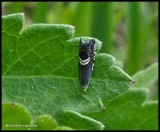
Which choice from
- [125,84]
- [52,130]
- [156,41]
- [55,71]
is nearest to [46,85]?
[55,71]

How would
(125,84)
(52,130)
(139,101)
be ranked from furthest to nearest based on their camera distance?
(139,101) < (52,130) < (125,84)

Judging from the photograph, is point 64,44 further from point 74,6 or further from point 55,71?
point 74,6

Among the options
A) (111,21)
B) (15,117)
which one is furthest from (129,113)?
(111,21)

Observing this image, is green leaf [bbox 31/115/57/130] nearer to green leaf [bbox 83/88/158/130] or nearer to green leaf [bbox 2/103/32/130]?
green leaf [bbox 2/103/32/130]

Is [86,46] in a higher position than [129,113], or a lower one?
higher

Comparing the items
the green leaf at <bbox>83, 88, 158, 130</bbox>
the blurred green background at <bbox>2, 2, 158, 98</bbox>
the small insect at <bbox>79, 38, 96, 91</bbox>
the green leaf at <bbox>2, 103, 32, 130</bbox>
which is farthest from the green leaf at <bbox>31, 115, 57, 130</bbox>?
the blurred green background at <bbox>2, 2, 158, 98</bbox>

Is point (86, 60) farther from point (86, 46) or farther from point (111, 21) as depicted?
→ point (111, 21)
